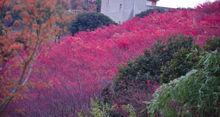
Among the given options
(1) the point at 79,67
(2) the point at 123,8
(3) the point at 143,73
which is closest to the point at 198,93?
(3) the point at 143,73

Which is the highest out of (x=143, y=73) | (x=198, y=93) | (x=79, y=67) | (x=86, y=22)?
(x=198, y=93)

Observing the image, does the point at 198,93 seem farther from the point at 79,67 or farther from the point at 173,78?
the point at 79,67

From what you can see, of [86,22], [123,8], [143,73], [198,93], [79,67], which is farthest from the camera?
[123,8]

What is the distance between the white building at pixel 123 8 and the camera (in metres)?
32.6

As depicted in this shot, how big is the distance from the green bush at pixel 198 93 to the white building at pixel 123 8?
1121 inches

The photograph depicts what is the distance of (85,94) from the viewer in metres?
9.46

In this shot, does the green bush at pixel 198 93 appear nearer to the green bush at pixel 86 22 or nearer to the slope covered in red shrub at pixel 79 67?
the slope covered in red shrub at pixel 79 67

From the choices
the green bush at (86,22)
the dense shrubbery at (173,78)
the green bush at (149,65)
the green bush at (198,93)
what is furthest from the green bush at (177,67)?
the green bush at (86,22)

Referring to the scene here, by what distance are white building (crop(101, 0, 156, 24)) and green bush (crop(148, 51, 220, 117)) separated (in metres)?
28.5

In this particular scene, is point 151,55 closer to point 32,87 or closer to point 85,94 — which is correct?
point 85,94

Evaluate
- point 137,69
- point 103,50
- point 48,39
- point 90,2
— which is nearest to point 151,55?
point 137,69

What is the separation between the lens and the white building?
107 ft

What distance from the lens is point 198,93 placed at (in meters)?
3.65

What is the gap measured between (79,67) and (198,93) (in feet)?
26.0
